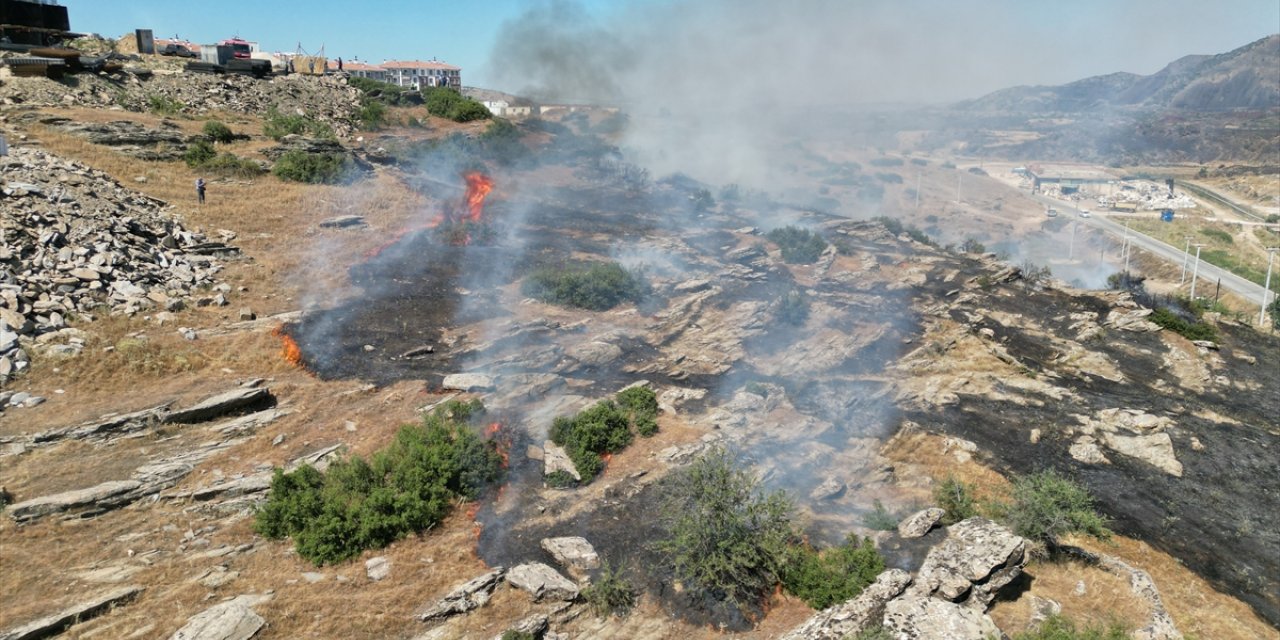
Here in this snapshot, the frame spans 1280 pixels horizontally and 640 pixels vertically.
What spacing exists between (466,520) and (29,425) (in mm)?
8200

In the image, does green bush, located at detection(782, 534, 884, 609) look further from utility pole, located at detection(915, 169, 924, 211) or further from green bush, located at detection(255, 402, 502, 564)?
utility pole, located at detection(915, 169, 924, 211)

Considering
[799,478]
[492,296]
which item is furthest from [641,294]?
[799,478]

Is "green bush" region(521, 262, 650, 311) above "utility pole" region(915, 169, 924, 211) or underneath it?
underneath

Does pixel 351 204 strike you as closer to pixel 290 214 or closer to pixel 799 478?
pixel 290 214

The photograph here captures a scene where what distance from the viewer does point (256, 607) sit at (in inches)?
343

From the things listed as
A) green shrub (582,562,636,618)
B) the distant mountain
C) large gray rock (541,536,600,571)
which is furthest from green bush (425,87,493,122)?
the distant mountain

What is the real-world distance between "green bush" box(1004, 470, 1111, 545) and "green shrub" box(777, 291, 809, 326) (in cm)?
1010

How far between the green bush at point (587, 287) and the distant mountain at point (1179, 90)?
462ft

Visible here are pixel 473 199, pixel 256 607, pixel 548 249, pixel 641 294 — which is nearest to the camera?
pixel 256 607

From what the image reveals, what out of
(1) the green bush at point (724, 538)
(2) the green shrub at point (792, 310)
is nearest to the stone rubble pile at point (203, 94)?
(2) the green shrub at point (792, 310)

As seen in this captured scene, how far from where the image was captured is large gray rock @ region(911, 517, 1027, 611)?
28.9 feet

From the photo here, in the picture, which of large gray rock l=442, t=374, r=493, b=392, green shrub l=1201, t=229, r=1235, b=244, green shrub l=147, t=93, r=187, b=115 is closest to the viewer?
large gray rock l=442, t=374, r=493, b=392

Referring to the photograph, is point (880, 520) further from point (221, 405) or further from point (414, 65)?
point (414, 65)

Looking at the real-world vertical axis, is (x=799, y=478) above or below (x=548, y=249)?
below
